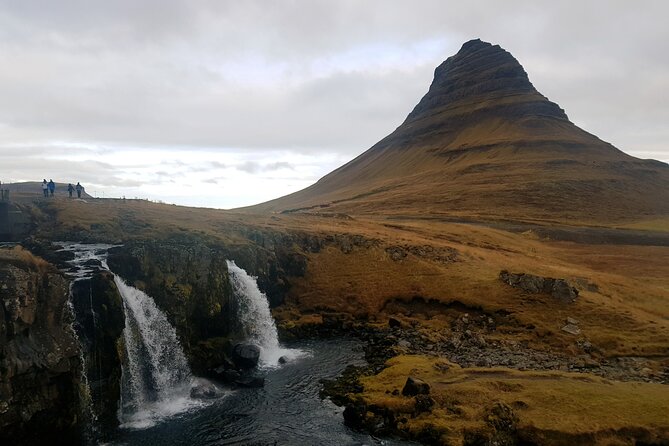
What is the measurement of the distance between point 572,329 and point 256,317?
93.8ft

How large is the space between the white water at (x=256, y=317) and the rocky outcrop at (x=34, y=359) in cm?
1645

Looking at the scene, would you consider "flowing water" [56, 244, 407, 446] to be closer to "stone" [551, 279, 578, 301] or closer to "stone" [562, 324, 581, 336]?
"stone" [562, 324, 581, 336]

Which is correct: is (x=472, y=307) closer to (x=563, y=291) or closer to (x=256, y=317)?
(x=563, y=291)

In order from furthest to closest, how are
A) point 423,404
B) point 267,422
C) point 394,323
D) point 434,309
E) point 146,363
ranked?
point 434,309 → point 394,323 → point 146,363 → point 267,422 → point 423,404

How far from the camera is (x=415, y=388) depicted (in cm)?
3114

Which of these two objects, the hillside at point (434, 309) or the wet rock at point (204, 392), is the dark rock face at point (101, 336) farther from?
the hillside at point (434, 309)

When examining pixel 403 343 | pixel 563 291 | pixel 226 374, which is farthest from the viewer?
pixel 563 291

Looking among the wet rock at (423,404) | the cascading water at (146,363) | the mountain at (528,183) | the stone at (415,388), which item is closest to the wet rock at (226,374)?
the cascading water at (146,363)

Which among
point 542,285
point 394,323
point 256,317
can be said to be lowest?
point 394,323

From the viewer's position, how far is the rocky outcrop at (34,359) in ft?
80.3

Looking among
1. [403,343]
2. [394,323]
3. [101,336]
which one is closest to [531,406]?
[403,343]

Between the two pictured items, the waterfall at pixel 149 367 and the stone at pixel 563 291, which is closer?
the waterfall at pixel 149 367

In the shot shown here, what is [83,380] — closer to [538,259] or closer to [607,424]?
[607,424]

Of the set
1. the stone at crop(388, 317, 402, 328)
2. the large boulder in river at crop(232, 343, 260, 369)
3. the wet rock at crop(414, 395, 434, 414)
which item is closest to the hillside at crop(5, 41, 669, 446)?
the wet rock at crop(414, 395, 434, 414)
